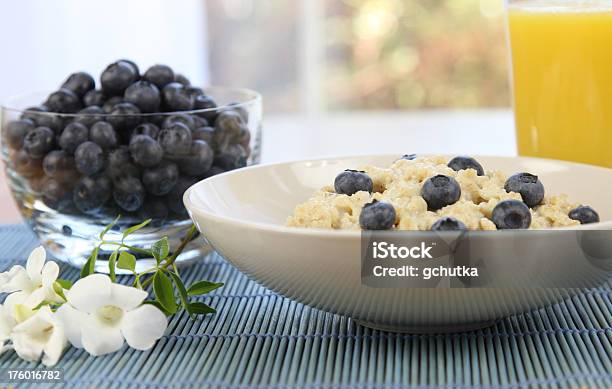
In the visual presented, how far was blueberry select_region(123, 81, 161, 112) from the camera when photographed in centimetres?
123

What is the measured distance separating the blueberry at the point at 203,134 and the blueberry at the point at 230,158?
0.11ft

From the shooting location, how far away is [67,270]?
126 centimetres

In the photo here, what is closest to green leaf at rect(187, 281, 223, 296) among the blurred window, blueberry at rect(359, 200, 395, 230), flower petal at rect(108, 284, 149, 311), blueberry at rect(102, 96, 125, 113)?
flower petal at rect(108, 284, 149, 311)

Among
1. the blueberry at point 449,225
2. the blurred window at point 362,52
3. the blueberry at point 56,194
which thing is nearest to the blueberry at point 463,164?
the blueberry at point 449,225

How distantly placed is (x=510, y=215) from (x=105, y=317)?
0.45 meters

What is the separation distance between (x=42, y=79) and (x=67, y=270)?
229 cm

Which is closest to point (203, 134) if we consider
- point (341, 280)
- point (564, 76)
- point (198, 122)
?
point (198, 122)

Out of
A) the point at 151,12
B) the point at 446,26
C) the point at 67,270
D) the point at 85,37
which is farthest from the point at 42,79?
the point at 67,270

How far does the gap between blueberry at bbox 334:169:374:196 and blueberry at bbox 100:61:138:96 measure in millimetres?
407

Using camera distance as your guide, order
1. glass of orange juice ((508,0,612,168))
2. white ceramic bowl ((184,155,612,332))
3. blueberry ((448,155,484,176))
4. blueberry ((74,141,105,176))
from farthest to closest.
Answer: glass of orange juice ((508,0,612,168)) < blueberry ((74,141,105,176)) < blueberry ((448,155,484,176)) < white ceramic bowl ((184,155,612,332))

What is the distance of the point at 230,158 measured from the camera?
1.26 m

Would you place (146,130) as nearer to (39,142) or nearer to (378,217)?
(39,142)

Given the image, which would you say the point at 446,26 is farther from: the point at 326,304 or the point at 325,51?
the point at 326,304

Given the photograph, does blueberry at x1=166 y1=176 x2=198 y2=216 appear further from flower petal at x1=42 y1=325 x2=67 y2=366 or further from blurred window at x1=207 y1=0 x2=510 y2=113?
blurred window at x1=207 y1=0 x2=510 y2=113
